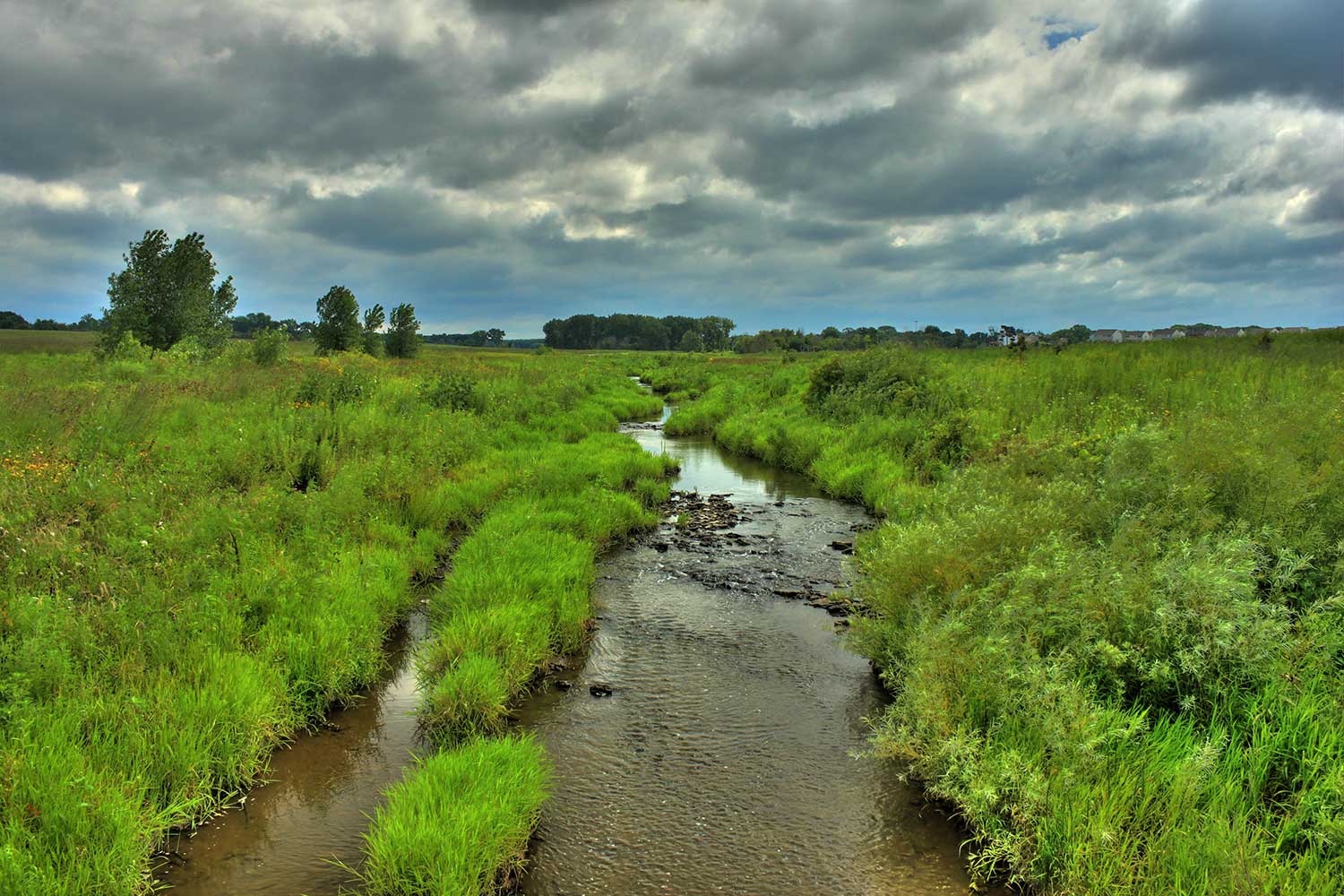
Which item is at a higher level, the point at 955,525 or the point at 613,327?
the point at 613,327

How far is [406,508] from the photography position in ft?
39.7

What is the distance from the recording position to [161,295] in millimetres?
40938

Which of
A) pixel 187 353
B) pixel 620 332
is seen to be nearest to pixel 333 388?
pixel 187 353

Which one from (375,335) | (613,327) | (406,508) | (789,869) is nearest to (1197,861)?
(789,869)

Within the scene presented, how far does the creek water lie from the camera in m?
4.72

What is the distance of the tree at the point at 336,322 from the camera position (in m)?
59.9

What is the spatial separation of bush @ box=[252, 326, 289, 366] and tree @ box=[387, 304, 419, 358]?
36.5 m

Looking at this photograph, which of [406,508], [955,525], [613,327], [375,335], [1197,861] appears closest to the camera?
[1197,861]

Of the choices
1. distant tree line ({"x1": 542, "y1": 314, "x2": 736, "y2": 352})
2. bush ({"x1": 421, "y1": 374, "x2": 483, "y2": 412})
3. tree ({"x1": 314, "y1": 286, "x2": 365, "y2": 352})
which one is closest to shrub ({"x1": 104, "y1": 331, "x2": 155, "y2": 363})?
bush ({"x1": 421, "y1": 374, "x2": 483, "y2": 412})

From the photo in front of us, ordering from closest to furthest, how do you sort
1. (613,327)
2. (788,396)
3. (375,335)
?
1. (788,396)
2. (375,335)
3. (613,327)

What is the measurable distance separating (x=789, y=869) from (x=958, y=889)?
3.87 ft

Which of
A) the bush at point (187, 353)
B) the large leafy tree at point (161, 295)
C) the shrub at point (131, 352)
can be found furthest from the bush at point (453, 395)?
the large leafy tree at point (161, 295)

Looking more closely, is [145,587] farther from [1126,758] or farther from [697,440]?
[697,440]

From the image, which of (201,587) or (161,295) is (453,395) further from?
(161,295)
